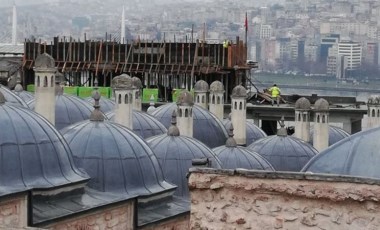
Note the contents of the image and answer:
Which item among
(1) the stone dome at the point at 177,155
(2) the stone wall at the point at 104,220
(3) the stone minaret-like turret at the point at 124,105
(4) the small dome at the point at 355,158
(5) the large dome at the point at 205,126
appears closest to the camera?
(4) the small dome at the point at 355,158

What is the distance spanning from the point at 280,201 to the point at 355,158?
1280 mm

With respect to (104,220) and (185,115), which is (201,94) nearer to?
(185,115)

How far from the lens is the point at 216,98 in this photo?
29578 mm

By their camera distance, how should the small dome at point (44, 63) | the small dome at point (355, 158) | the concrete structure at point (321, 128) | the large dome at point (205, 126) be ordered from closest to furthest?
1. the small dome at point (355, 158)
2. the small dome at point (44, 63)
3. the large dome at point (205, 126)
4. the concrete structure at point (321, 128)

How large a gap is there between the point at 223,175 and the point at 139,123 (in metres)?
13.9

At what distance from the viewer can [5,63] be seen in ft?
174

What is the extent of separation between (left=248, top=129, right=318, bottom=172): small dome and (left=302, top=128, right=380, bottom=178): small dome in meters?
13.6

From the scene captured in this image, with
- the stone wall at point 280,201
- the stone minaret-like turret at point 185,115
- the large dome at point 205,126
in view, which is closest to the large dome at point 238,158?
the stone minaret-like turret at point 185,115

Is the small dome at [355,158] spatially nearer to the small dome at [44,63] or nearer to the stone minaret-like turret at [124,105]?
the small dome at [44,63]

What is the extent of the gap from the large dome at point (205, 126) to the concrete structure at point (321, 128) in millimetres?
2222

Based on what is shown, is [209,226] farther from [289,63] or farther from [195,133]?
[289,63]

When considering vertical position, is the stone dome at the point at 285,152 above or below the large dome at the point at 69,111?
below

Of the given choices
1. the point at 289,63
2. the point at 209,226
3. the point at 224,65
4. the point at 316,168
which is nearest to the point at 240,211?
the point at 209,226

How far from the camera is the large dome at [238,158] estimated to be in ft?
71.4
